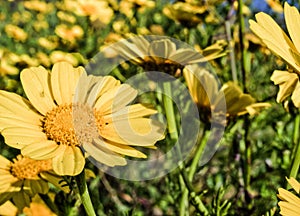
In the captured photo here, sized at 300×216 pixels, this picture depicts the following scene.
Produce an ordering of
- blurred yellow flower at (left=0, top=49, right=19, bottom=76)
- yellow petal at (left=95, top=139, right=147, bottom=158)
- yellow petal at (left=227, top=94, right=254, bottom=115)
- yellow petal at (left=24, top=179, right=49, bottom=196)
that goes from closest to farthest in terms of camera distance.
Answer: yellow petal at (left=95, top=139, right=147, bottom=158) → yellow petal at (left=24, top=179, right=49, bottom=196) → yellow petal at (left=227, top=94, right=254, bottom=115) → blurred yellow flower at (left=0, top=49, right=19, bottom=76)

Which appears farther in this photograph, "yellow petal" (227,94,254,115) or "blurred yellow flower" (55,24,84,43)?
"blurred yellow flower" (55,24,84,43)

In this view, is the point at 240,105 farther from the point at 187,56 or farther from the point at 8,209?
the point at 8,209

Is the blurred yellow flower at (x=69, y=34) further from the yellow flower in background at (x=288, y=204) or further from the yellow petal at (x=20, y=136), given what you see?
the yellow flower in background at (x=288, y=204)

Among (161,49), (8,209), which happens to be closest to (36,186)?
(8,209)

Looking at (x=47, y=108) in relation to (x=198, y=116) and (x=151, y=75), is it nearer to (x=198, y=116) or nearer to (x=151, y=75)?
(x=151, y=75)

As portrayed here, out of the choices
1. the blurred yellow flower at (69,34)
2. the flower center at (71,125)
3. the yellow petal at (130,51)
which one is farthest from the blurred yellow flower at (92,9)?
the flower center at (71,125)

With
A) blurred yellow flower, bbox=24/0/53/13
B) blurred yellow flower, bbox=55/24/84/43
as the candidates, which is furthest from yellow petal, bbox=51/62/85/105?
blurred yellow flower, bbox=24/0/53/13

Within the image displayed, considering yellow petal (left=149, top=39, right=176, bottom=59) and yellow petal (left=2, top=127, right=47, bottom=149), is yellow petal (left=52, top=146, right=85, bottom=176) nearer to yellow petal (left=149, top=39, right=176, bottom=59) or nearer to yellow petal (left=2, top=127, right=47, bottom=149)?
yellow petal (left=2, top=127, right=47, bottom=149)
